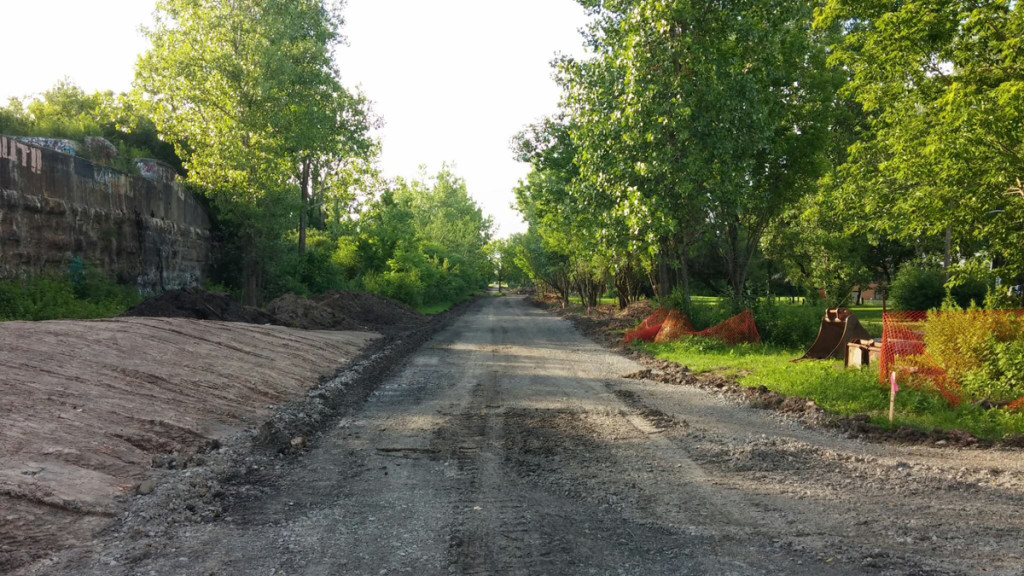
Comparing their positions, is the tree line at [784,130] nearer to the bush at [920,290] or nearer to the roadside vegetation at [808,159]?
the roadside vegetation at [808,159]

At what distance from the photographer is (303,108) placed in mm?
30859

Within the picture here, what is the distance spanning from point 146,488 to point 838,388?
974 centimetres

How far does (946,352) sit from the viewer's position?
1058cm

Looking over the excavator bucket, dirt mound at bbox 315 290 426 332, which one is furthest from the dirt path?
dirt mound at bbox 315 290 426 332

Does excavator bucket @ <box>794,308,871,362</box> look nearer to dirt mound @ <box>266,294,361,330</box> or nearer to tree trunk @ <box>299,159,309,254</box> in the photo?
dirt mound @ <box>266,294,361,330</box>

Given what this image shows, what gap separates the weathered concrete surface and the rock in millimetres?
12930

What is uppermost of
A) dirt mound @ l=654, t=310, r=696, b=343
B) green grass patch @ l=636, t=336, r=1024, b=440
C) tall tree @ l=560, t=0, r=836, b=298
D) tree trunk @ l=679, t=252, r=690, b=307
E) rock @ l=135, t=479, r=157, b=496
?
tall tree @ l=560, t=0, r=836, b=298

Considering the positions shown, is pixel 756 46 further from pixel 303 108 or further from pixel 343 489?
pixel 303 108

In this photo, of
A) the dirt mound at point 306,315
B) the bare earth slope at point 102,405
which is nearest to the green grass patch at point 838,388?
the bare earth slope at point 102,405

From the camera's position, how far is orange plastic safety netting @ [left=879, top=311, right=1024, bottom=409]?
33.5 feet

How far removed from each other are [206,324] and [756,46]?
15.9 m

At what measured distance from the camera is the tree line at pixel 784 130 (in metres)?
11.0

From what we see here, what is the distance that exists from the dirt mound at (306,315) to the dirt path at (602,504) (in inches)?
532

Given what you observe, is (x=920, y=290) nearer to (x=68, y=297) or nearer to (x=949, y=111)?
(x=949, y=111)
